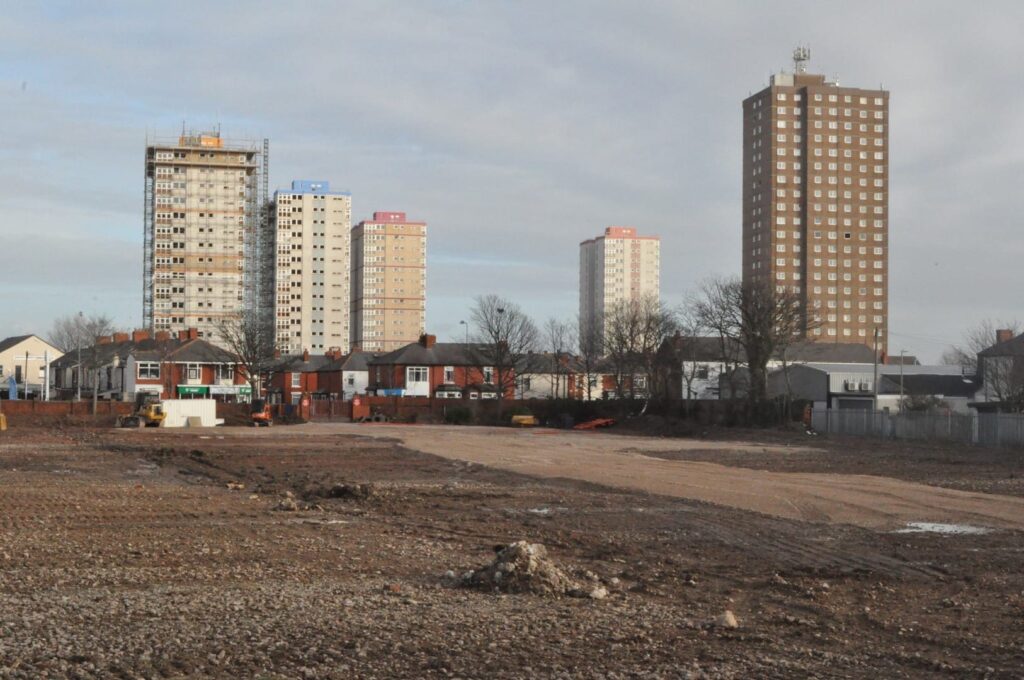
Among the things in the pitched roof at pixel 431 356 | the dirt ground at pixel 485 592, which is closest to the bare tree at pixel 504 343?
the pitched roof at pixel 431 356

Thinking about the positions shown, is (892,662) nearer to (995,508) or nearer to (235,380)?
(995,508)

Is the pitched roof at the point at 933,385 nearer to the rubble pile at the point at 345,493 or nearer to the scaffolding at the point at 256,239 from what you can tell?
the rubble pile at the point at 345,493

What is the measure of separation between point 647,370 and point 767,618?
82.0 meters

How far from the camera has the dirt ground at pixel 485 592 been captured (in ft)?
30.1

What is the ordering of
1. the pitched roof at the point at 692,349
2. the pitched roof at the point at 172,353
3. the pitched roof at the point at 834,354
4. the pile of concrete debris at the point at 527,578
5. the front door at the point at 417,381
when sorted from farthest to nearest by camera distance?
the front door at the point at 417,381, the pitched roof at the point at 834,354, the pitched roof at the point at 172,353, the pitched roof at the point at 692,349, the pile of concrete debris at the point at 527,578

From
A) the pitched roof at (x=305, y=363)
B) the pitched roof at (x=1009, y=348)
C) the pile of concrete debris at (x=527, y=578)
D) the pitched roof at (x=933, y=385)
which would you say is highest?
the pitched roof at (x=1009, y=348)

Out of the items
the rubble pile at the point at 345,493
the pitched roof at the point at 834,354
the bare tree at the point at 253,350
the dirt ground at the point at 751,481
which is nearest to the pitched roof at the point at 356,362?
the bare tree at the point at 253,350

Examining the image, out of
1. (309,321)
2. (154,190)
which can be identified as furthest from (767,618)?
(309,321)

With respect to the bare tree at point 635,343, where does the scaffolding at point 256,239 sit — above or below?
above

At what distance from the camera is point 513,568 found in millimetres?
12281

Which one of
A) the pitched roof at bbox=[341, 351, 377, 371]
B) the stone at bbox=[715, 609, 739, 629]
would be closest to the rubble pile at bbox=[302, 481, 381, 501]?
the stone at bbox=[715, 609, 739, 629]

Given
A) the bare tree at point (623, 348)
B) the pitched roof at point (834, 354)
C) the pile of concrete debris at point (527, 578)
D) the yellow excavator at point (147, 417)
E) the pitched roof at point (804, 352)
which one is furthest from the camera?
the pitched roof at point (834, 354)

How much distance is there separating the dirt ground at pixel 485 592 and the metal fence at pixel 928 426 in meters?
23.0

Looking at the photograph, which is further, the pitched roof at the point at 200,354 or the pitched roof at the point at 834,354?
the pitched roof at the point at 834,354
